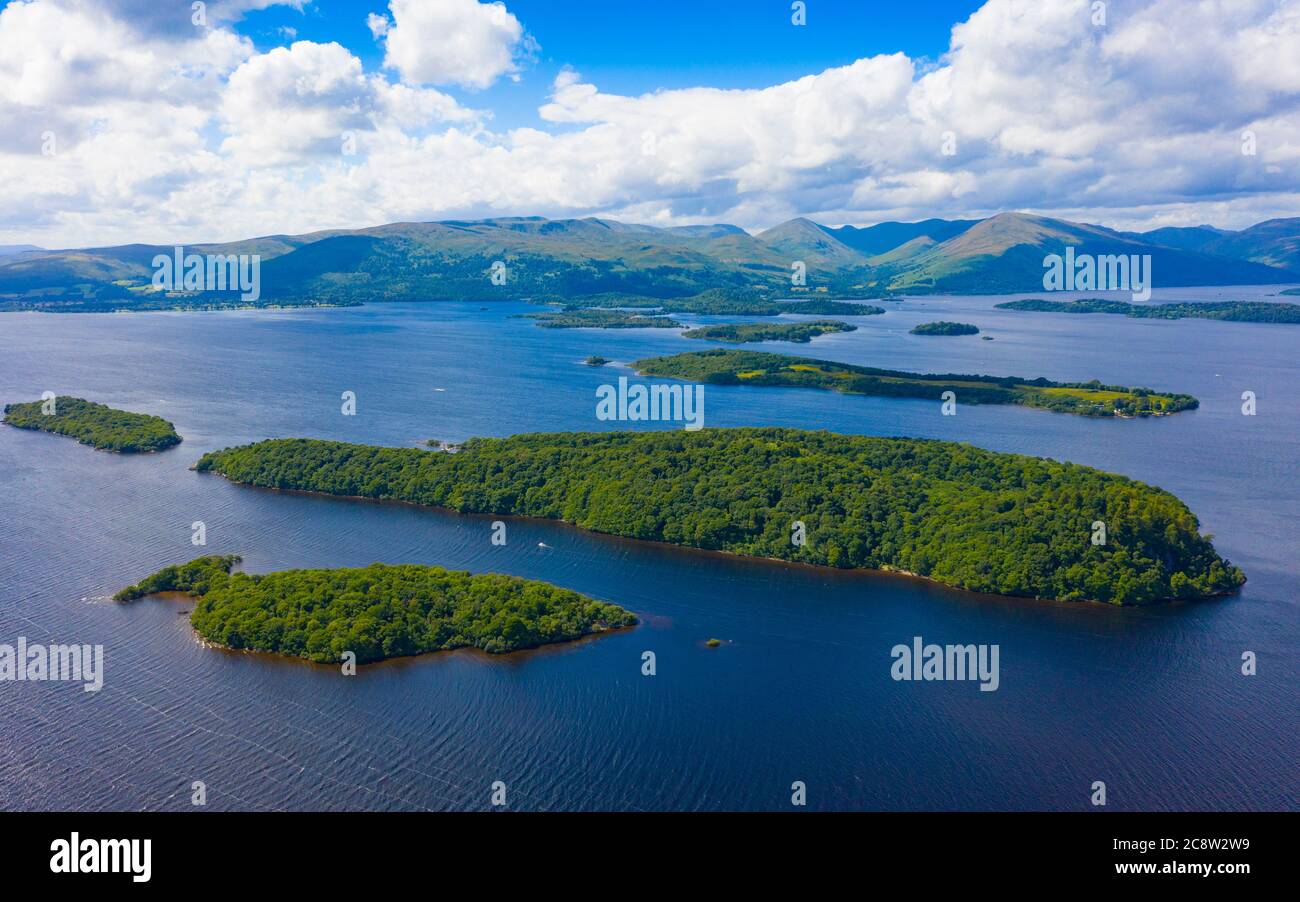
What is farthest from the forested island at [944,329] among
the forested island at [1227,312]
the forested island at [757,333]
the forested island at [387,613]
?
the forested island at [387,613]

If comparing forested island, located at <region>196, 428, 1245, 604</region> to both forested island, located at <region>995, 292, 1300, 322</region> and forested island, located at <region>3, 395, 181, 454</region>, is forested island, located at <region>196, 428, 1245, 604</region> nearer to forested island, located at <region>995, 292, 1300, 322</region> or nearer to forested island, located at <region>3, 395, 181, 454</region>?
forested island, located at <region>3, 395, 181, 454</region>

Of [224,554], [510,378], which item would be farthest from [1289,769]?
[510,378]

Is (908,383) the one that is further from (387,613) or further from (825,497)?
(387,613)

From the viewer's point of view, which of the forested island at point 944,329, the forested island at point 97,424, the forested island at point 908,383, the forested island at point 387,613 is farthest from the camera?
the forested island at point 944,329

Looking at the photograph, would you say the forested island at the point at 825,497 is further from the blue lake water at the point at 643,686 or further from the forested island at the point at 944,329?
the forested island at the point at 944,329

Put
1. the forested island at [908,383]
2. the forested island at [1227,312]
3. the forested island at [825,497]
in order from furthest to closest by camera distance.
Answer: the forested island at [1227,312], the forested island at [908,383], the forested island at [825,497]

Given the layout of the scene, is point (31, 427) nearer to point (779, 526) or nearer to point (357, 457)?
A: point (357, 457)
